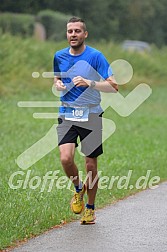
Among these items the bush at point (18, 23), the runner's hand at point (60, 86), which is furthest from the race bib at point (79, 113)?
the bush at point (18, 23)

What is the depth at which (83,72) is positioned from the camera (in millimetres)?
8328

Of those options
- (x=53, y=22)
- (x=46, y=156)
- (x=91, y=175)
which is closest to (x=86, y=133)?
(x=91, y=175)

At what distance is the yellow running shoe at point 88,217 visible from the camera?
338 inches

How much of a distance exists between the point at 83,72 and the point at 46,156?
5.54 meters

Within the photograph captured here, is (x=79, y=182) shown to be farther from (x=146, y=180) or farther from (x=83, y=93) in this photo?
(x=146, y=180)

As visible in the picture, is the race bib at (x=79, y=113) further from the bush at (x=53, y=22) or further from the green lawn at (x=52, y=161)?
the bush at (x=53, y=22)

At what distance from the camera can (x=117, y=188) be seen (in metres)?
11.3

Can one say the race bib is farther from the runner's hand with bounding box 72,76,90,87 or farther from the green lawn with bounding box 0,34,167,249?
the green lawn with bounding box 0,34,167,249

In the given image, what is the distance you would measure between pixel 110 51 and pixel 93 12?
2097cm

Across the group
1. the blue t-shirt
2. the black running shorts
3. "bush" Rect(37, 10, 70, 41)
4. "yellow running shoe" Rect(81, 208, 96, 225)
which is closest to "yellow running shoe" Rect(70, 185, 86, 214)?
"yellow running shoe" Rect(81, 208, 96, 225)

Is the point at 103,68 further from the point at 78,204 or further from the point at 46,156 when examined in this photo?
the point at 46,156

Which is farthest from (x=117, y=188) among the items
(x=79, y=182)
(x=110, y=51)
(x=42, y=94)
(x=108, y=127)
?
(x=110, y=51)

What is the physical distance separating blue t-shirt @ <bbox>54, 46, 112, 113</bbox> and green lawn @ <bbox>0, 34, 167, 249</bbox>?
51.1 inches

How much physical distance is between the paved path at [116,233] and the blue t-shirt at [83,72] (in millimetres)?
1239
